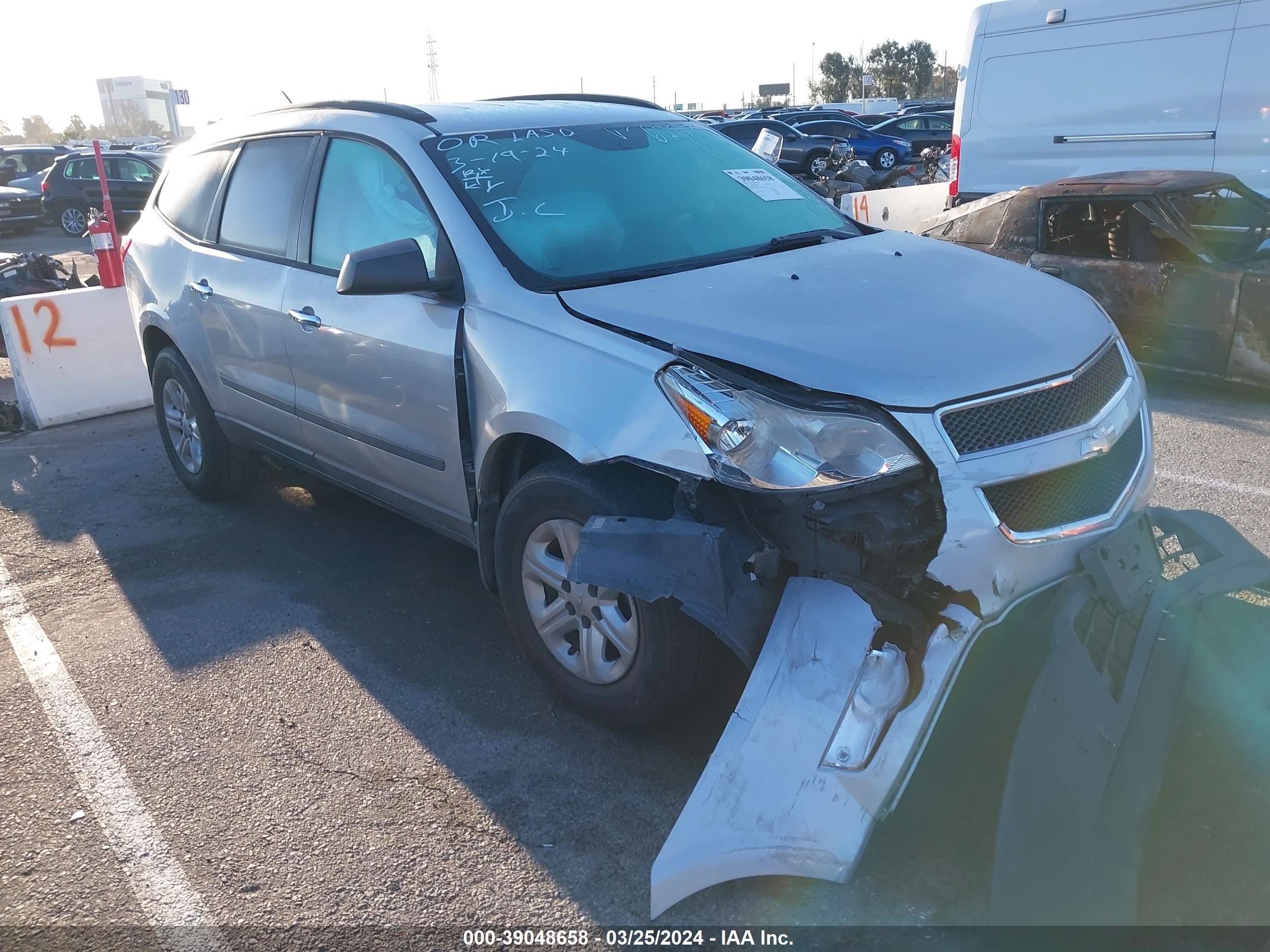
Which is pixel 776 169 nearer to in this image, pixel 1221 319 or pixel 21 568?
pixel 1221 319

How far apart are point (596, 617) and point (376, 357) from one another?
134cm

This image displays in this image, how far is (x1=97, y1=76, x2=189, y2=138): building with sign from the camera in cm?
10856

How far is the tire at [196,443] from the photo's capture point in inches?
207

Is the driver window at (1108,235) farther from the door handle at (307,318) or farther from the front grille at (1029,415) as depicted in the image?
the door handle at (307,318)

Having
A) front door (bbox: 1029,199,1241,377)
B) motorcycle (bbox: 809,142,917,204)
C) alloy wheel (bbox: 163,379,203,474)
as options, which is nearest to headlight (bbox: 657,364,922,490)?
alloy wheel (bbox: 163,379,203,474)

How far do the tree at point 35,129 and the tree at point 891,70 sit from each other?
247ft

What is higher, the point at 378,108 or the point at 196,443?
the point at 378,108

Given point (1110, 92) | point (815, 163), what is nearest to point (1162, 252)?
point (1110, 92)

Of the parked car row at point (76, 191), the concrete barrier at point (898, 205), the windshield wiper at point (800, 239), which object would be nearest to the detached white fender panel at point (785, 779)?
the windshield wiper at point (800, 239)

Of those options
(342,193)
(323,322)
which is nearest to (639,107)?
(342,193)

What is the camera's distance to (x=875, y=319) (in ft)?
9.27

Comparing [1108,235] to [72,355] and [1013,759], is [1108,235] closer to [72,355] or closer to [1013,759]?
[1013,759]

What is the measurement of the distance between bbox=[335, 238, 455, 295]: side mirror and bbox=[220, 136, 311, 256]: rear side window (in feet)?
3.88

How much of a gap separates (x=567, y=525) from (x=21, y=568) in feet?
10.9
